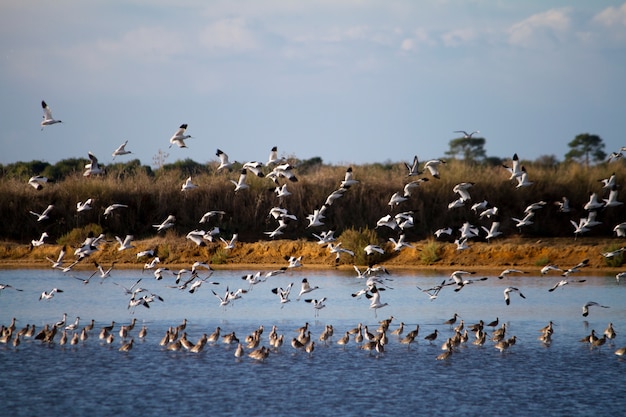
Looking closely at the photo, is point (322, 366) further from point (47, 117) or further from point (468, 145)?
point (468, 145)

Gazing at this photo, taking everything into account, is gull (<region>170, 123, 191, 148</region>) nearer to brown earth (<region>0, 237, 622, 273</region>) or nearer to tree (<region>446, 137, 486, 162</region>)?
brown earth (<region>0, 237, 622, 273</region>)

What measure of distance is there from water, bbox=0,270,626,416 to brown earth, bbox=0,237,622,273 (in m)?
5.31

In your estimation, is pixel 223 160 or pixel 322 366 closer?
pixel 322 366

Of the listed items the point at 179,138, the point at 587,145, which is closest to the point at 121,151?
the point at 179,138

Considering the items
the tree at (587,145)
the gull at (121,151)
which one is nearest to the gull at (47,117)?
the gull at (121,151)

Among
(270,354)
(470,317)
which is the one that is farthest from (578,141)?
(270,354)

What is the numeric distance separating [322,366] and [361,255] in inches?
617

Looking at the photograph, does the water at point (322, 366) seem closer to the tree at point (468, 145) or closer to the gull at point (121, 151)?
the gull at point (121, 151)

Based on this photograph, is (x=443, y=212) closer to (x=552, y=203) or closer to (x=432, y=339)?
(x=552, y=203)

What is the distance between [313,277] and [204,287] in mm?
3429

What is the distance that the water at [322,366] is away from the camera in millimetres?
15188

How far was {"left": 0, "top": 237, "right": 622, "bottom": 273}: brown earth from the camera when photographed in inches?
1304

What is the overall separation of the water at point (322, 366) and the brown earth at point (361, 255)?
5.31 meters

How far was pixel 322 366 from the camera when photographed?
18094 mm
